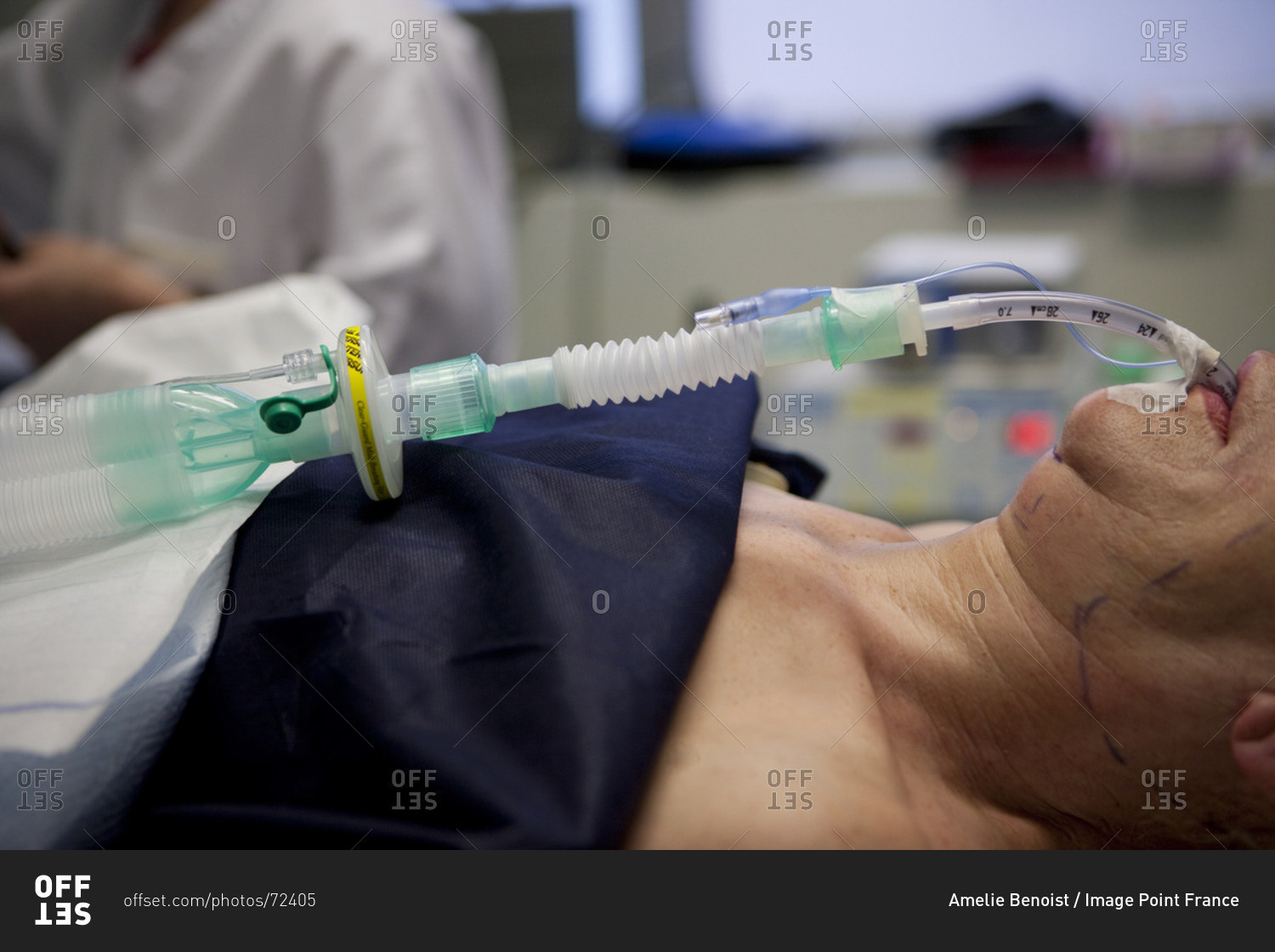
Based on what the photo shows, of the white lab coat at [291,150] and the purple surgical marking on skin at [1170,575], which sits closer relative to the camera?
the purple surgical marking on skin at [1170,575]

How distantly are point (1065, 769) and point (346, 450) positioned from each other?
61 cm

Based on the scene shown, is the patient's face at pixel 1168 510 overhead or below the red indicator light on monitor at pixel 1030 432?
overhead

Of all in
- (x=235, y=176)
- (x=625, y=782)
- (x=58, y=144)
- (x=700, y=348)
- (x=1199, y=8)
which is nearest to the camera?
(x=625, y=782)

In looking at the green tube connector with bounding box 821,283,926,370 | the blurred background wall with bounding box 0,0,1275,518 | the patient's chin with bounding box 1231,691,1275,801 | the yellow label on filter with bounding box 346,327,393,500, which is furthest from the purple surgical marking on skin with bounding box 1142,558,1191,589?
the blurred background wall with bounding box 0,0,1275,518

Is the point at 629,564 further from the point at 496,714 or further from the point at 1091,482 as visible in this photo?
the point at 1091,482

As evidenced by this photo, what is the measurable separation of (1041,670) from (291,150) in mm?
1461

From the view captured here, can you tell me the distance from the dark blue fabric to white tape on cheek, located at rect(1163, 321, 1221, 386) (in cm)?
36

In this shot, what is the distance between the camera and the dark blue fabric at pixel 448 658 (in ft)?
1.94

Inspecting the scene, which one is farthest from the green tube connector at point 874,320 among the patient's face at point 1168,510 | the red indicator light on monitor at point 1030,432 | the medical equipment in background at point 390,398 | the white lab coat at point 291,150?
the red indicator light on monitor at point 1030,432

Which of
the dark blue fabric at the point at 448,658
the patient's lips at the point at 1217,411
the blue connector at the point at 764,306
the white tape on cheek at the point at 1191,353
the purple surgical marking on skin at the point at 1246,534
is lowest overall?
the dark blue fabric at the point at 448,658

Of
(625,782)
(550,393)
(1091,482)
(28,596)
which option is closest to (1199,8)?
(1091,482)

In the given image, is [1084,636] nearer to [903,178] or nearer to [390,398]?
[390,398]

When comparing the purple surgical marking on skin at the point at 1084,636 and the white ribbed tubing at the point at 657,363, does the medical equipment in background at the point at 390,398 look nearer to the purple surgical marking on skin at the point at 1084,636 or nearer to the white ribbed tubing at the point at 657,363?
the white ribbed tubing at the point at 657,363

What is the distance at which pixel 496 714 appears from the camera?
2.04ft
